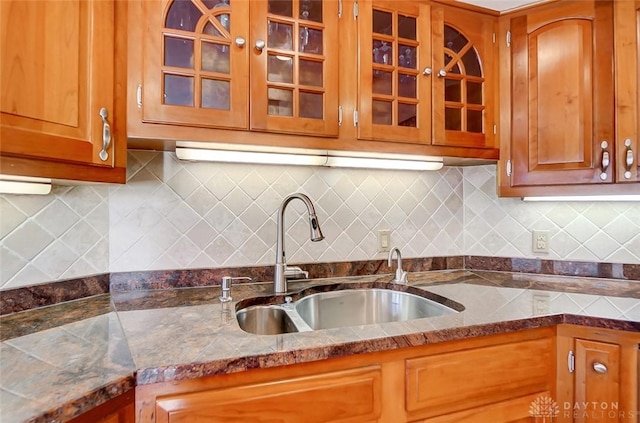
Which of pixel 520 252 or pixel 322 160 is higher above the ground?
pixel 322 160

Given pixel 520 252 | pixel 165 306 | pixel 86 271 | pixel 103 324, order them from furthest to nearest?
1. pixel 520 252
2. pixel 86 271
3. pixel 165 306
4. pixel 103 324

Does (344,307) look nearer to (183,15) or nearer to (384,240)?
(384,240)

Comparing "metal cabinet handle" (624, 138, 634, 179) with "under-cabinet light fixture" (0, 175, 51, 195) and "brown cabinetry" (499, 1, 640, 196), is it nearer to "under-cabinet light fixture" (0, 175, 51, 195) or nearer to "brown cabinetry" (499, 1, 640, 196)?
"brown cabinetry" (499, 1, 640, 196)

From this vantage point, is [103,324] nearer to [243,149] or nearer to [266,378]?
[266,378]

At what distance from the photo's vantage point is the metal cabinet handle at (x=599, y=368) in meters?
→ 1.10

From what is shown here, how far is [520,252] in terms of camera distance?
181cm

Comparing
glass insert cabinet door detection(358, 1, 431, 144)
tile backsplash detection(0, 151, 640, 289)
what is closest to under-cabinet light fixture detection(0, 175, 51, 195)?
tile backsplash detection(0, 151, 640, 289)

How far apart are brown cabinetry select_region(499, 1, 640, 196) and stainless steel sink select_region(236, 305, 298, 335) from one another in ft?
3.77

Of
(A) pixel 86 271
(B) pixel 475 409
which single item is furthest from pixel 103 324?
(B) pixel 475 409

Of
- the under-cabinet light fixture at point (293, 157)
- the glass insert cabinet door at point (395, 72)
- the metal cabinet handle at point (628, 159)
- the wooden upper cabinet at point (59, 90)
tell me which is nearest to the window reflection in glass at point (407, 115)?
the glass insert cabinet door at point (395, 72)

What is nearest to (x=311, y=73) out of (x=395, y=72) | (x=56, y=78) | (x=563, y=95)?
(x=395, y=72)

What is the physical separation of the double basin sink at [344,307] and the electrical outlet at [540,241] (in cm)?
76

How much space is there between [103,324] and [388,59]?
136 cm

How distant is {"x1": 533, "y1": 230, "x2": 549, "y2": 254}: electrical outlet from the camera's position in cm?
174
